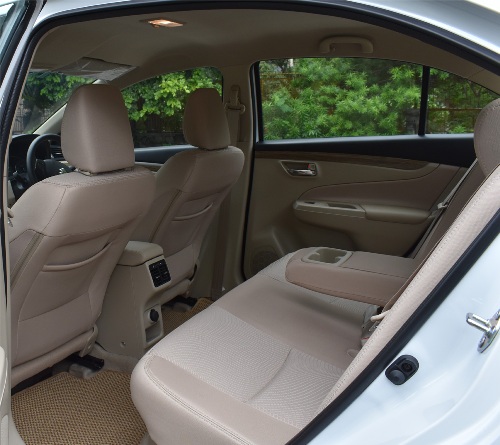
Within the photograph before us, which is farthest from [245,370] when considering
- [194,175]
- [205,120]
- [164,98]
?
[164,98]

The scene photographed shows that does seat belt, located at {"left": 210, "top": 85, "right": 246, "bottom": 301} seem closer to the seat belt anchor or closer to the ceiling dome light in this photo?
the seat belt anchor

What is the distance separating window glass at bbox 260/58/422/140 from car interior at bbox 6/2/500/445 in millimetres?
12

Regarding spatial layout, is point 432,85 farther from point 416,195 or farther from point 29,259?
point 29,259

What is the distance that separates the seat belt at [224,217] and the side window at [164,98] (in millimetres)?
103

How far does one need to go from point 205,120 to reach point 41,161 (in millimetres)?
850

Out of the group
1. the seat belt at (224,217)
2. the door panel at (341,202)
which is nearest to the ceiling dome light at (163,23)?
the seat belt at (224,217)

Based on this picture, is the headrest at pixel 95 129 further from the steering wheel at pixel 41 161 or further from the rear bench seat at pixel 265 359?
the steering wheel at pixel 41 161

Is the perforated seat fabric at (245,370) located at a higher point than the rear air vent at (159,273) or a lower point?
higher

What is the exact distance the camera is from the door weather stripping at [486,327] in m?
0.95

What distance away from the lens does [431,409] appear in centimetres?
100

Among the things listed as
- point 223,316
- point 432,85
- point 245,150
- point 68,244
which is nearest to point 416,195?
point 432,85

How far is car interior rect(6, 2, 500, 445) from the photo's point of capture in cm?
149

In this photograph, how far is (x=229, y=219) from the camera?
3352 mm

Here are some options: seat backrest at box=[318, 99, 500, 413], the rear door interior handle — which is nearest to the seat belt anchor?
the rear door interior handle
